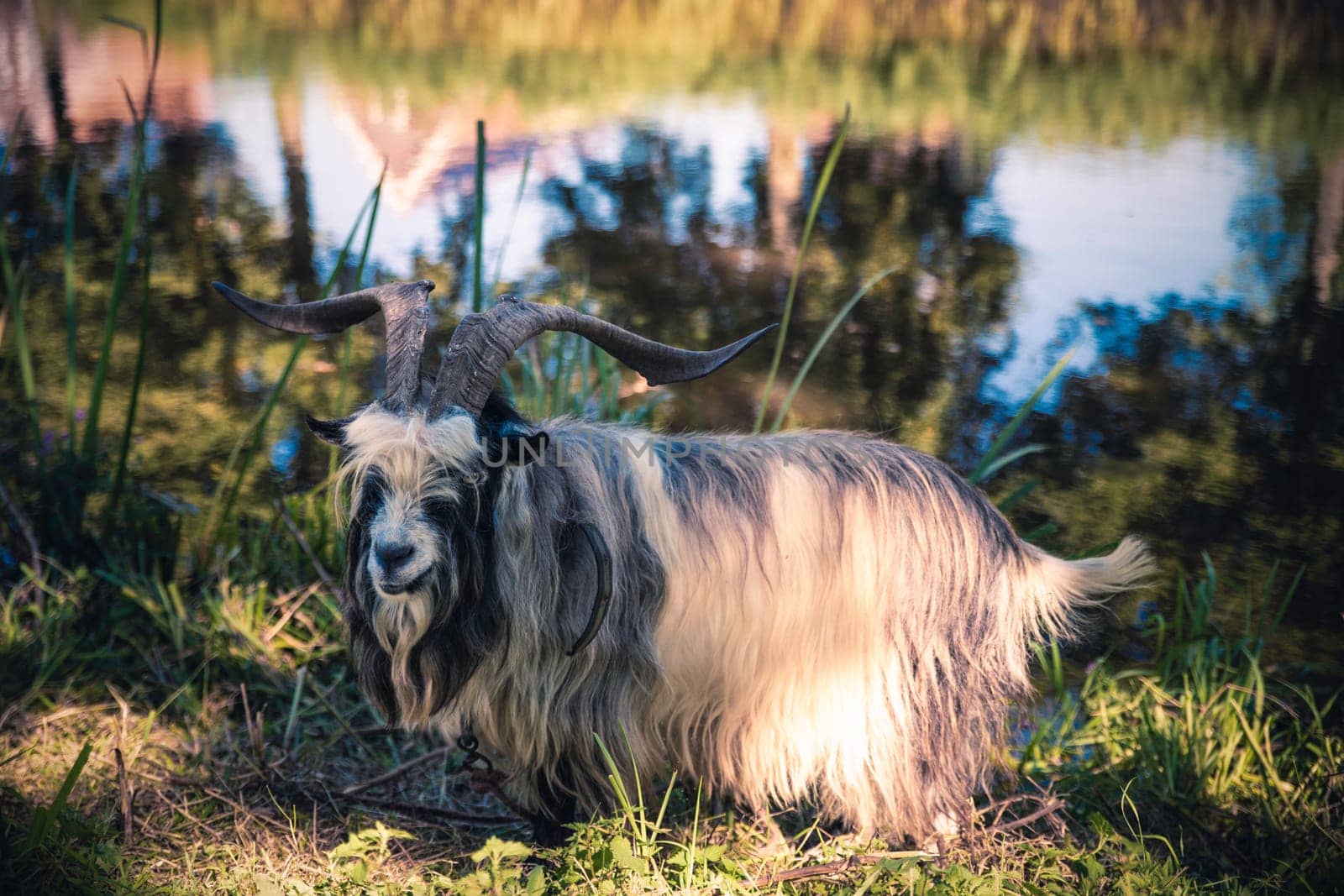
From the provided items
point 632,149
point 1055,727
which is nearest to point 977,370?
point 1055,727

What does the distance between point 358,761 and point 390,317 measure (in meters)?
1.63

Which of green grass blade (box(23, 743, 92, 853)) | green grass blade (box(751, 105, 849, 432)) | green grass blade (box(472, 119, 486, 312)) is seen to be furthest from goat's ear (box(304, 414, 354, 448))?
green grass blade (box(751, 105, 849, 432))

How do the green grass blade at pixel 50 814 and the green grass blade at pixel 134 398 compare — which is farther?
the green grass blade at pixel 134 398

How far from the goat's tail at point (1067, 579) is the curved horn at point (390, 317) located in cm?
173

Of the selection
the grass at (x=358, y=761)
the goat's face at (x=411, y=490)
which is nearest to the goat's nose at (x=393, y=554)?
the goat's face at (x=411, y=490)

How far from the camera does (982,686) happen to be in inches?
122

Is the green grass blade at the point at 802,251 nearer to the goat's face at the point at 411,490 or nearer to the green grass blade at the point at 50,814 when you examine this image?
the goat's face at the point at 411,490

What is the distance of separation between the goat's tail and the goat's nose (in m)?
1.66

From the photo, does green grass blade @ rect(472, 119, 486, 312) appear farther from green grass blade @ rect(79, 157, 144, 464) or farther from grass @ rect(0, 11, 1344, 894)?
green grass blade @ rect(79, 157, 144, 464)

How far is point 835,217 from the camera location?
8.20m

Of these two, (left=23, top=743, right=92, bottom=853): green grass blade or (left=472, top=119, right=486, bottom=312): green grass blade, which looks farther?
(left=472, top=119, right=486, bottom=312): green grass blade

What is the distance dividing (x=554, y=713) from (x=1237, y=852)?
205cm

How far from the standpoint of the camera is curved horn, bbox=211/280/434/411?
8.76 feet

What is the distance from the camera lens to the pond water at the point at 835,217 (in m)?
5.44
